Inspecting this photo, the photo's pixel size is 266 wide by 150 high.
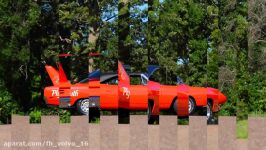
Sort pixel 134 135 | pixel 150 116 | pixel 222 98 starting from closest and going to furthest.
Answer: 1. pixel 134 135
2. pixel 150 116
3. pixel 222 98

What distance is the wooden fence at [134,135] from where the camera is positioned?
570 cm

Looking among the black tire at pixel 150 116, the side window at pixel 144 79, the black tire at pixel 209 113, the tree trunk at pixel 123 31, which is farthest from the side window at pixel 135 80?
the black tire at pixel 209 113

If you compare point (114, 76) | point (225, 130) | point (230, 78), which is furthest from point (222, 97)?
point (225, 130)

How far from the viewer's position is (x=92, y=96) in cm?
804

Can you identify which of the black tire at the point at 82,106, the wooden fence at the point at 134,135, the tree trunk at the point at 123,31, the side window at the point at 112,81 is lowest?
the wooden fence at the point at 134,135

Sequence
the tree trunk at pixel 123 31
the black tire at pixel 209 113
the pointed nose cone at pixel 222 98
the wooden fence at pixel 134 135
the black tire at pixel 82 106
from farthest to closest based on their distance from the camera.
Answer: the tree trunk at pixel 123 31, the pointed nose cone at pixel 222 98, the black tire at pixel 82 106, the black tire at pixel 209 113, the wooden fence at pixel 134 135

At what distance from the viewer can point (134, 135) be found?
5.77 m

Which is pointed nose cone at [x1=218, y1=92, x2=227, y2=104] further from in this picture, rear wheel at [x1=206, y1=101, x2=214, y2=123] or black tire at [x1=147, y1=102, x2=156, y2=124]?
black tire at [x1=147, y1=102, x2=156, y2=124]

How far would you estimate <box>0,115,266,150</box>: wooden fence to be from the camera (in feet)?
18.7

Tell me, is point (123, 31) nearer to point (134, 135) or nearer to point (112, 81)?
point (112, 81)

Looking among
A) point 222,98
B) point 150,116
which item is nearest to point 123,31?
point 150,116

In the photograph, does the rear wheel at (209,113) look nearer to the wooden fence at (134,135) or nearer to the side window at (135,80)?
the side window at (135,80)

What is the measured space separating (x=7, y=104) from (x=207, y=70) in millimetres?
3474

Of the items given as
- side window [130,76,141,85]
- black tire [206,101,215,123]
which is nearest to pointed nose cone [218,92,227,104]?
black tire [206,101,215,123]
